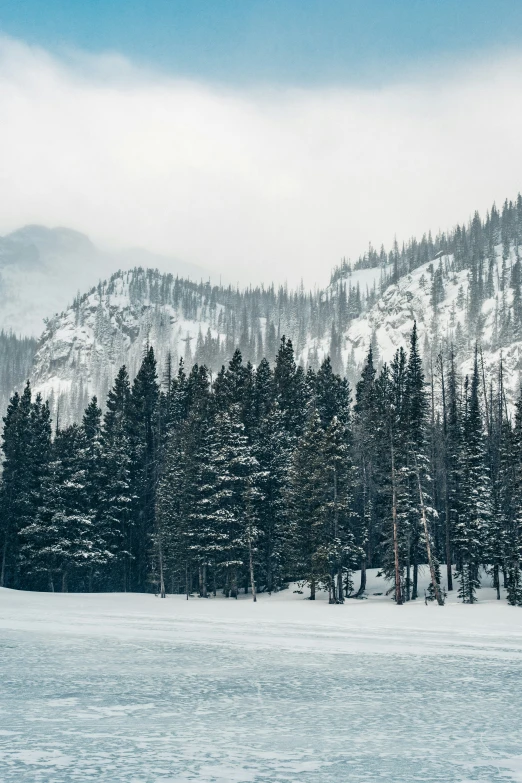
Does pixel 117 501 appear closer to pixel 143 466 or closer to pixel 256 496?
pixel 143 466

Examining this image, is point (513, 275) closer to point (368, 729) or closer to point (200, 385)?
point (200, 385)

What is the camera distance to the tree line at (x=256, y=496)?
50.5 meters

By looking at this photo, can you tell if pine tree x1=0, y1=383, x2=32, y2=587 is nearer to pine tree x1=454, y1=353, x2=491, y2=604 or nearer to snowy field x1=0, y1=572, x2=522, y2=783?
snowy field x1=0, y1=572, x2=522, y2=783

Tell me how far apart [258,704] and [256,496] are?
130 ft

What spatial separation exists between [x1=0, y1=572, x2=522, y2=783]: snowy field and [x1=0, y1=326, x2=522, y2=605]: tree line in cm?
→ 2142

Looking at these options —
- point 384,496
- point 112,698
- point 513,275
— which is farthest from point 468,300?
point 112,698

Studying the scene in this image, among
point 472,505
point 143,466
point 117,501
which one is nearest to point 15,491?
point 117,501

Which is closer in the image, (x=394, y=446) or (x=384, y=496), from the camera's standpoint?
(x=394, y=446)

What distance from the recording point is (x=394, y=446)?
50812mm

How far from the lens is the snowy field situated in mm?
8633

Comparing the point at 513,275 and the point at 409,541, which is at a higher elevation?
the point at 513,275

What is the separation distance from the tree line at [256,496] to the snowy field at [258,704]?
21418 millimetres

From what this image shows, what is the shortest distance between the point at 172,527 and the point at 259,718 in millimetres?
46832

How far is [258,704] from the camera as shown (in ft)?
43.1
